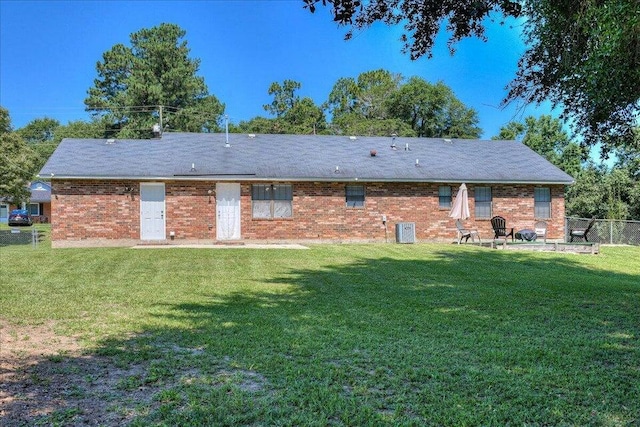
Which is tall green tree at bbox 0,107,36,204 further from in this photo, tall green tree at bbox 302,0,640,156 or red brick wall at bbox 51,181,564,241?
tall green tree at bbox 302,0,640,156

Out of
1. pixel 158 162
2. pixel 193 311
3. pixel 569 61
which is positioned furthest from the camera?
pixel 158 162

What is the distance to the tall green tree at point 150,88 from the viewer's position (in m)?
42.2

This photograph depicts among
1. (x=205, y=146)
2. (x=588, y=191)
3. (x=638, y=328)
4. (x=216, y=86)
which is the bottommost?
(x=638, y=328)

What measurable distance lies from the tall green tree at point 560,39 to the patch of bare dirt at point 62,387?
11.2ft

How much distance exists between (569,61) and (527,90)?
4.16 feet

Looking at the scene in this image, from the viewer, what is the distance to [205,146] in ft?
70.3

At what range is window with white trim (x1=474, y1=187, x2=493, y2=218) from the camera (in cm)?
2056

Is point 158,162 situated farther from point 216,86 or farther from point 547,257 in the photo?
point 216,86

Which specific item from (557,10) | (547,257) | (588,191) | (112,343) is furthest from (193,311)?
(588,191)

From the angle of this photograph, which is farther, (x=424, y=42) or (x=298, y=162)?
(x=298, y=162)

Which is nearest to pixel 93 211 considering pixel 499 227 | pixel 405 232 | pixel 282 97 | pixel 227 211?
pixel 227 211

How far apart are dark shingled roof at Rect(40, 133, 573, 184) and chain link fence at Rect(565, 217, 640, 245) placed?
101 inches

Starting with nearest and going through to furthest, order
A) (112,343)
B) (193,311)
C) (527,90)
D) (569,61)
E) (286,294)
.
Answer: (112,343) < (569,61) < (193,311) < (527,90) < (286,294)

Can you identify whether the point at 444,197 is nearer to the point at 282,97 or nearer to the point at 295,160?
the point at 295,160
